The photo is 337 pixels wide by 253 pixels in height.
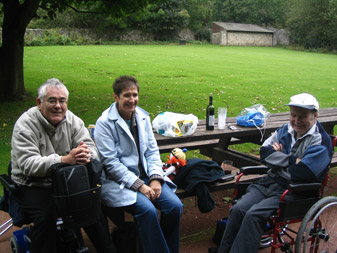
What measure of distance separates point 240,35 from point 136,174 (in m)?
67.3

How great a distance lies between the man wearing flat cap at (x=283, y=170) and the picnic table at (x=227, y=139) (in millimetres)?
582

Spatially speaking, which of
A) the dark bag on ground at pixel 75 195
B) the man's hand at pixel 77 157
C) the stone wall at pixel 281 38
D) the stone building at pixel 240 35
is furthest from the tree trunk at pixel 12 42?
the stone wall at pixel 281 38

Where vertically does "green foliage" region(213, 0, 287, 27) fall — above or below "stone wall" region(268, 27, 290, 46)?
above

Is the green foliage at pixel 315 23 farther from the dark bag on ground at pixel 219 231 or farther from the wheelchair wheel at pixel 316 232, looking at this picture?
the dark bag on ground at pixel 219 231

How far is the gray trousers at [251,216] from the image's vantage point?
3.15 metres

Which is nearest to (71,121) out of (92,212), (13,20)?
(92,212)

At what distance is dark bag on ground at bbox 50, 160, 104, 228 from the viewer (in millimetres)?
2725

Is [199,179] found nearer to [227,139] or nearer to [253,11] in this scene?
[227,139]

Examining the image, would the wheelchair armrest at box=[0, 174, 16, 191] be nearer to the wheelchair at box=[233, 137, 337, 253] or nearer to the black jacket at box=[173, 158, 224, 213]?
the black jacket at box=[173, 158, 224, 213]

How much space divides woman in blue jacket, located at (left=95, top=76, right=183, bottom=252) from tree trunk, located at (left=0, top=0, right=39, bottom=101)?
762 centimetres

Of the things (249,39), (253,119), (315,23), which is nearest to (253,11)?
(249,39)

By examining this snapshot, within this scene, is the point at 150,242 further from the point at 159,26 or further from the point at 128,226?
the point at 159,26

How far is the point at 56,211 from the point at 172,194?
3.55 ft

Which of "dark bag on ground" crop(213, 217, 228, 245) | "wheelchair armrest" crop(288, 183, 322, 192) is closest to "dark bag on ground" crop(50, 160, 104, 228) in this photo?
"dark bag on ground" crop(213, 217, 228, 245)
